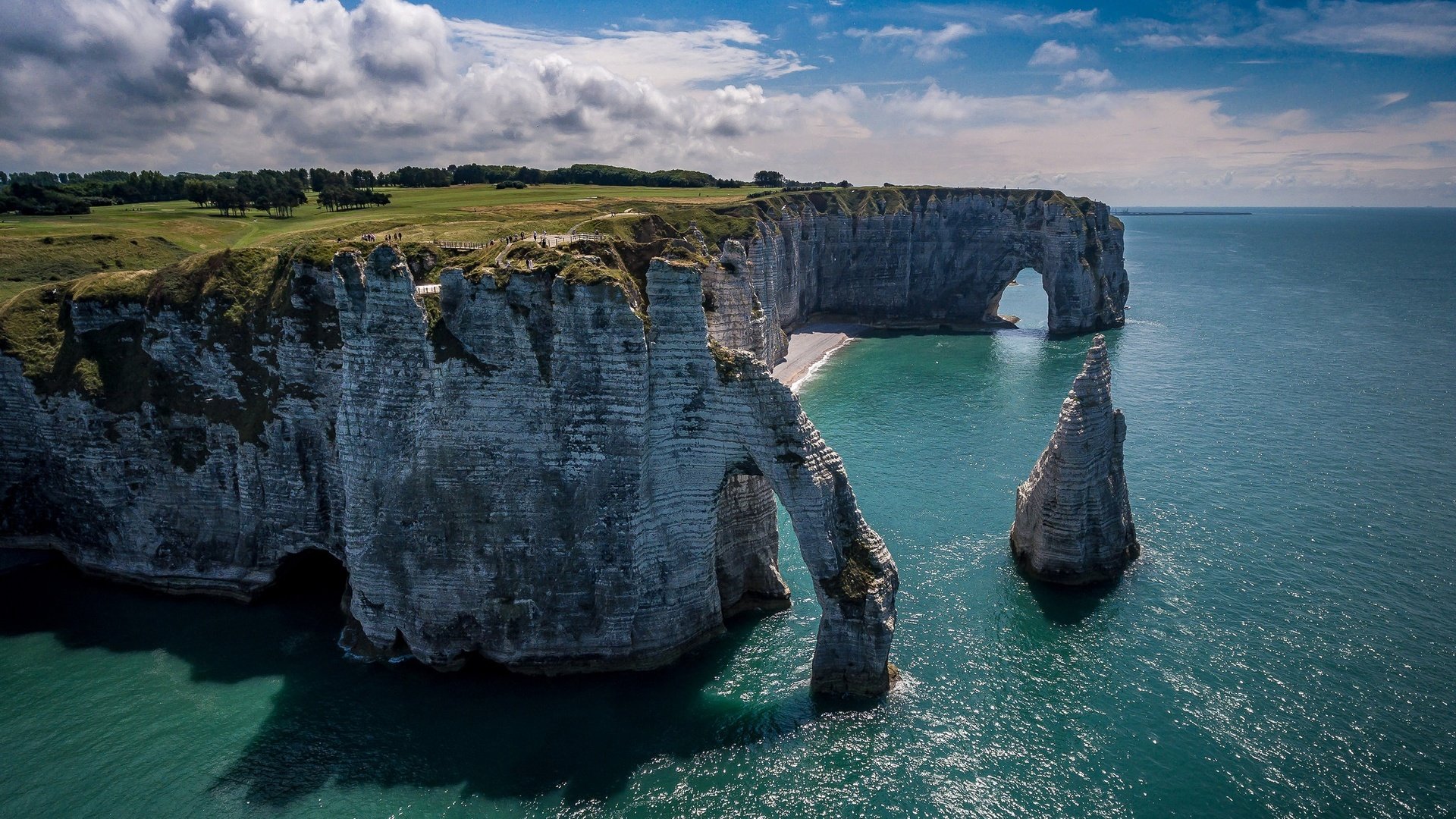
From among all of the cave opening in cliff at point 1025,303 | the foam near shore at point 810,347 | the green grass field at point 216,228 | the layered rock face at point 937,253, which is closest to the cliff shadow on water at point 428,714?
the green grass field at point 216,228

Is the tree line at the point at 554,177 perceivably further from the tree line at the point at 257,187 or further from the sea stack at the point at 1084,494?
the sea stack at the point at 1084,494

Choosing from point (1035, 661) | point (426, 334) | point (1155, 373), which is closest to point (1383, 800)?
point (1035, 661)

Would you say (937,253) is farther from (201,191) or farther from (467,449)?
(467,449)

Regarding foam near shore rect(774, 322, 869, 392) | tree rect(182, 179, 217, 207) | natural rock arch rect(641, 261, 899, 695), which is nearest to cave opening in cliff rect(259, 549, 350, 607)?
natural rock arch rect(641, 261, 899, 695)

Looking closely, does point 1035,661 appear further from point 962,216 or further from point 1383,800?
point 962,216

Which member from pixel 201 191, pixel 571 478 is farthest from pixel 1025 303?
pixel 201 191
